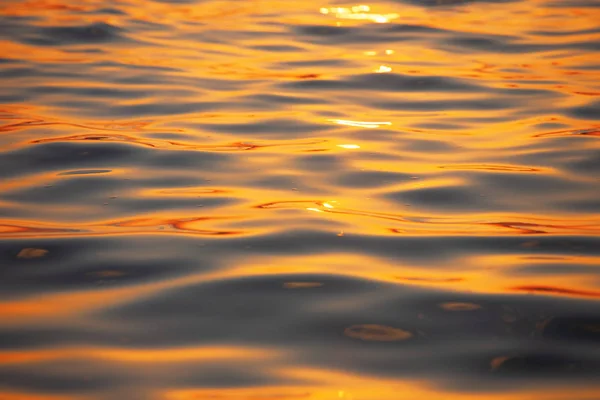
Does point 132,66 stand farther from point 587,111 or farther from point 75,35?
point 587,111

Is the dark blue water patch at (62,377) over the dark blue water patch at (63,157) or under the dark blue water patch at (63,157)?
under

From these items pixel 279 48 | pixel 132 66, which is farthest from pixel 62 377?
pixel 279 48

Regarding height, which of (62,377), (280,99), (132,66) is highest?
(132,66)

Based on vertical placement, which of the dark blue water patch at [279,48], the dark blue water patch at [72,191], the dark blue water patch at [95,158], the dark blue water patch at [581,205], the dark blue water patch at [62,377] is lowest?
the dark blue water patch at [62,377]

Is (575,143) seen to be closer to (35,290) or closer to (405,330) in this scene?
(405,330)

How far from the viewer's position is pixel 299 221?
2137mm

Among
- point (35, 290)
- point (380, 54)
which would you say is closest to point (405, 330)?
point (35, 290)

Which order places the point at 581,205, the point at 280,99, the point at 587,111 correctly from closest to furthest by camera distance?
the point at 581,205, the point at 587,111, the point at 280,99

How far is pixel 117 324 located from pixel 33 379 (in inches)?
9.1

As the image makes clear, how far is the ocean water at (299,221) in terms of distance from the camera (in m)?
1.44

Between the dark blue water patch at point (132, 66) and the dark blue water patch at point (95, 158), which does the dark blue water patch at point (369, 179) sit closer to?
the dark blue water patch at point (95, 158)

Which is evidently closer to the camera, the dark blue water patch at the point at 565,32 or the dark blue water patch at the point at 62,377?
the dark blue water patch at the point at 62,377

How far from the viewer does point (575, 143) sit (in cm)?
291

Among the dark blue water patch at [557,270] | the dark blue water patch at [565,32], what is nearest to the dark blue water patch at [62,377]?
the dark blue water patch at [557,270]
